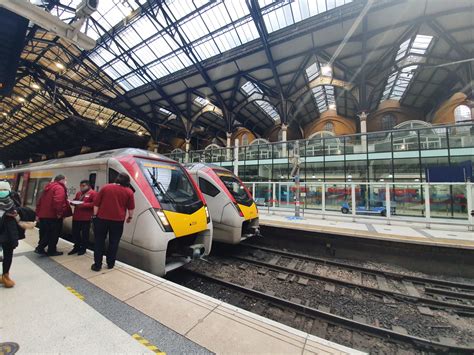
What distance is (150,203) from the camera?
10.9 feet

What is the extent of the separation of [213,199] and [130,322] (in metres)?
3.68

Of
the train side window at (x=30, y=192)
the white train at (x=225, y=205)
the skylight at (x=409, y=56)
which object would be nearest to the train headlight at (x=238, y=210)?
the white train at (x=225, y=205)

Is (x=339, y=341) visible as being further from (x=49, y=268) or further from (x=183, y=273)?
(x=49, y=268)

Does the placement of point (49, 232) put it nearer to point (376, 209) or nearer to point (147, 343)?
point (147, 343)

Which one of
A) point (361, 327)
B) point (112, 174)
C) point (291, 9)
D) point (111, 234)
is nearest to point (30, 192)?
point (112, 174)

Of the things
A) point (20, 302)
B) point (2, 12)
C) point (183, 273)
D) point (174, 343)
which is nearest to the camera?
point (174, 343)

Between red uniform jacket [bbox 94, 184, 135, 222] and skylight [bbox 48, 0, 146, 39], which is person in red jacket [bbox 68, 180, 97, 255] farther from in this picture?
skylight [bbox 48, 0, 146, 39]

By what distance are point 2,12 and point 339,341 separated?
45.7 feet

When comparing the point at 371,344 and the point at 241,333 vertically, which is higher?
the point at 241,333

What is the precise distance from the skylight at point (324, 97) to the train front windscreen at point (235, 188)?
1969 centimetres

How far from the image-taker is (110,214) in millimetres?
2924

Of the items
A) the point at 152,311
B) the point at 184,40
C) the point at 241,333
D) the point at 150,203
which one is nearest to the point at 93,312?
the point at 152,311

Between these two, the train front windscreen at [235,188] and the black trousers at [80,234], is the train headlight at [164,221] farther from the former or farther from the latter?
the train front windscreen at [235,188]

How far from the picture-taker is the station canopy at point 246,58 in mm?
13422
